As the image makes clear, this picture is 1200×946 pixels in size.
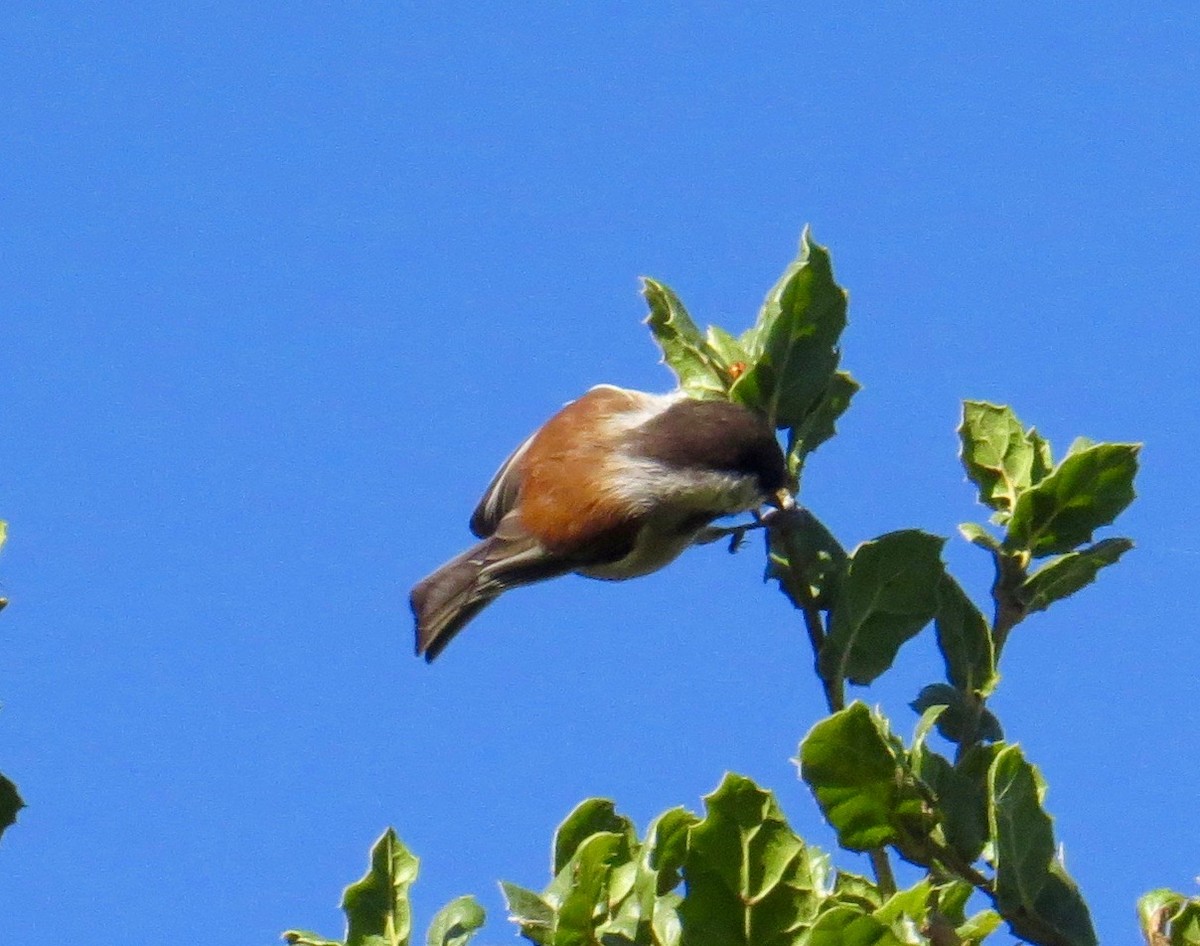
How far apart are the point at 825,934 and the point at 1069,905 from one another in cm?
57

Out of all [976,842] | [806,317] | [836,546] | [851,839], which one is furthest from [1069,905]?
[806,317]

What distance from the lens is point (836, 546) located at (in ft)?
9.21

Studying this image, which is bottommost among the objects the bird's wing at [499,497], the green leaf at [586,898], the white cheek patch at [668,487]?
the green leaf at [586,898]

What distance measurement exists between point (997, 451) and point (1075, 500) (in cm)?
18

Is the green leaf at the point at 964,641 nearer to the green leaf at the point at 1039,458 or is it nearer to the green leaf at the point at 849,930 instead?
→ the green leaf at the point at 1039,458

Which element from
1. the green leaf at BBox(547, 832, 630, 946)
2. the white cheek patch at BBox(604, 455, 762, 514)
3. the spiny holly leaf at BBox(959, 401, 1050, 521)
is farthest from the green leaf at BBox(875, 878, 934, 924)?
the white cheek patch at BBox(604, 455, 762, 514)

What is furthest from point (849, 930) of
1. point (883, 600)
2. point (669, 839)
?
point (883, 600)

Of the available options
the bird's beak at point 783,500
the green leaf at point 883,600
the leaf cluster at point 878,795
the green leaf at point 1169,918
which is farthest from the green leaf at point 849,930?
the bird's beak at point 783,500

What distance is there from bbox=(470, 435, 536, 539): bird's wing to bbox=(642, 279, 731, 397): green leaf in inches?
69.1

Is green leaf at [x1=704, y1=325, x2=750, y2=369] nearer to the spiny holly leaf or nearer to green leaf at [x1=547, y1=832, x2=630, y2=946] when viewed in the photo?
the spiny holly leaf

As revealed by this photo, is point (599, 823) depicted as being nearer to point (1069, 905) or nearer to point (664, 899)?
point (664, 899)

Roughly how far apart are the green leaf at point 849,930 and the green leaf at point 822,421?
1366mm

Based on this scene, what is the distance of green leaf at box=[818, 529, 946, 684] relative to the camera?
254cm

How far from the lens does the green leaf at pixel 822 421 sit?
3.12 metres
